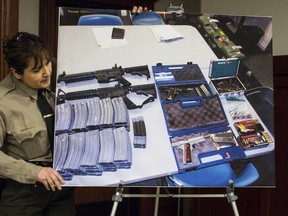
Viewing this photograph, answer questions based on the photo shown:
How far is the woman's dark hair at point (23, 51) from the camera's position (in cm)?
131

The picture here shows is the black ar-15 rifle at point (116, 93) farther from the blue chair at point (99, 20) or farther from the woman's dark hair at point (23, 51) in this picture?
the blue chair at point (99, 20)

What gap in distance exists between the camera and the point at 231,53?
5.09 feet

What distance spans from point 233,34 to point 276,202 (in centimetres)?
122

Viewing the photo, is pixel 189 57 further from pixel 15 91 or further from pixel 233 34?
pixel 15 91

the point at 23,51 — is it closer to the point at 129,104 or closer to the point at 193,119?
the point at 129,104

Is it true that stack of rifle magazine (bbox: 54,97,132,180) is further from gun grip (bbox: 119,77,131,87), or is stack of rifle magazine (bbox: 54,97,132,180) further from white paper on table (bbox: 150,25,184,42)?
white paper on table (bbox: 150,25,184,42)

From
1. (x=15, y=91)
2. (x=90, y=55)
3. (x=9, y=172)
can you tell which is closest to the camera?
(x=9, y=172)

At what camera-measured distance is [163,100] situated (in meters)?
1.46

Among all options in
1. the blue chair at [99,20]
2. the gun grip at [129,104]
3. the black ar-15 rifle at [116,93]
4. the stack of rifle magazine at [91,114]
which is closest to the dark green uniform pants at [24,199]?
the stack of rifle magazine at [91,114]

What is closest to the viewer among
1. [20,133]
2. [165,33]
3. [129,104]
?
[20,133]

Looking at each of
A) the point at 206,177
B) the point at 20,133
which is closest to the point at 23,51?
the point at 20,133

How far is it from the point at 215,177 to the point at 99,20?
81 centimetres

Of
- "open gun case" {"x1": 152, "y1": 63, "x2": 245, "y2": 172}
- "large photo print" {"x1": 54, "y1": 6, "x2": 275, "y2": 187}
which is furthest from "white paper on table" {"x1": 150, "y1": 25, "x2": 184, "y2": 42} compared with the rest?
"open gun case" {"x1": 152, "y1": 63, "x2": 245, "y2": 172}

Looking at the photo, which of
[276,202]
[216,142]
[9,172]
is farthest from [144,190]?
[9,172]
